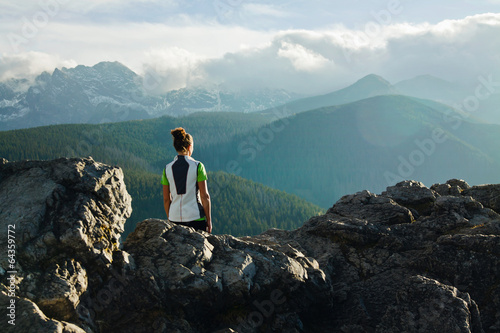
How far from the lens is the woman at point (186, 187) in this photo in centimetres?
A: 1072

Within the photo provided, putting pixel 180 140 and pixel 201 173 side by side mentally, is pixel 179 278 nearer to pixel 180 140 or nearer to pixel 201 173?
pixel 201 173

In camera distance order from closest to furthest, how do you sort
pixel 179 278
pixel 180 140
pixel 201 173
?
1. pixel 179 278
2. pixel 201 173
3. pixel 180 140

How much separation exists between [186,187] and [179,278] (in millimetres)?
2487

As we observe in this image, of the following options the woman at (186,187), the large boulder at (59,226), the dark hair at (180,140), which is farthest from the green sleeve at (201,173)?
the large boulder at (59,226)

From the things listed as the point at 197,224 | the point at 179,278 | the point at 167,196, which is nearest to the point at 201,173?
the point at 167,196

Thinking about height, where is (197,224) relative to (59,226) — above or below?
below

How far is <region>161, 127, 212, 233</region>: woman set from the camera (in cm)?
1072

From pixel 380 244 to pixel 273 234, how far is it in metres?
4.93

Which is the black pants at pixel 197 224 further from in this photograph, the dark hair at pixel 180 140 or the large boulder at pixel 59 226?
the dark hair at pixel 180 140

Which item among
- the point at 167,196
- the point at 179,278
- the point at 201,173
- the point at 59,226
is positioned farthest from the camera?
the point at 167,196

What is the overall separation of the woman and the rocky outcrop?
57cm

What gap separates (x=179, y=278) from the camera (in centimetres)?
948

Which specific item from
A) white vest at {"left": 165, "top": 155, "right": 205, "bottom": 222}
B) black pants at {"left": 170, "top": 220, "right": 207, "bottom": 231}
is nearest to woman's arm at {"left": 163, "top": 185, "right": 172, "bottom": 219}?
white vest at {"left": 165, "top": 155, "right": 205, "bottom": 222}

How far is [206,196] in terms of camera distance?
1083 cm
